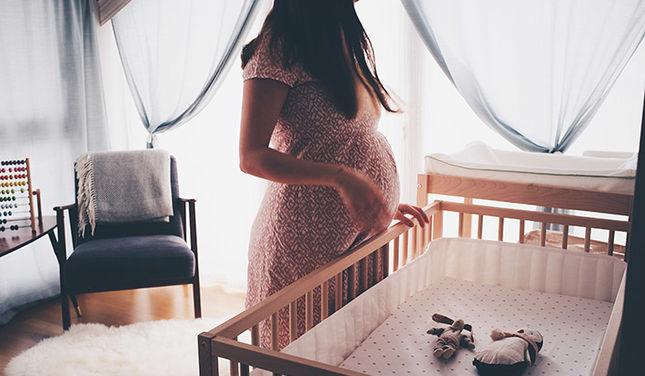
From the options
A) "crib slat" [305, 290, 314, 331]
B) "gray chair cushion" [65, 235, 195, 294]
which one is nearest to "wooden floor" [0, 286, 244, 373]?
"gray chair cushion" [65, 235, 195, 294]

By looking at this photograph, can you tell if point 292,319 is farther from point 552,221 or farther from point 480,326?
point 552,221

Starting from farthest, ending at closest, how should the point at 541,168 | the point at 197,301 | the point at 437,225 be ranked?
the point at 197,301, the point at 437,225, the point at 541,168

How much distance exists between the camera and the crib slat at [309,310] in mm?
1112

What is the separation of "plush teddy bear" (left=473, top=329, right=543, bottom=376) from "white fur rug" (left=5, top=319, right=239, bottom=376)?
1.14 m

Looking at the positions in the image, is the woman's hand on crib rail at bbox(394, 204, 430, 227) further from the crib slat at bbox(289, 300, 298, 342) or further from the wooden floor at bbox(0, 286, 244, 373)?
the wooden floor at bbox(0, 286, 244, 373)

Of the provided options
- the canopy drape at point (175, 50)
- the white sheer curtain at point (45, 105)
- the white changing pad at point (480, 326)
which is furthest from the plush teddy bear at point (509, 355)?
the white sheer curtain at point (45, 105)

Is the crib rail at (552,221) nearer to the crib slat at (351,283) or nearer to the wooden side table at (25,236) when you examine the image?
the crib slat at (351,283)

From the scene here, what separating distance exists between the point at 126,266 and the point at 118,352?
346mm

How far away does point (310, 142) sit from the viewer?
3.35ft

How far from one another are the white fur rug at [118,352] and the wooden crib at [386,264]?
2.52 feet

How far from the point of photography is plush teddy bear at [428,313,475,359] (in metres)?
1.27

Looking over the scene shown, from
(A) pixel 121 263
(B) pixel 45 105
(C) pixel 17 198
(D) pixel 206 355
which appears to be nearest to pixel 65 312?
(A) pixel 121 263

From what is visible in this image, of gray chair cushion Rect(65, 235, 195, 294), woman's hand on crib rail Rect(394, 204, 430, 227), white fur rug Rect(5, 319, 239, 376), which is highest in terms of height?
woman's hand on crib rail Rect(394, 204, 430, 227)

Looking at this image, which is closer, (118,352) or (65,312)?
(118,352)
